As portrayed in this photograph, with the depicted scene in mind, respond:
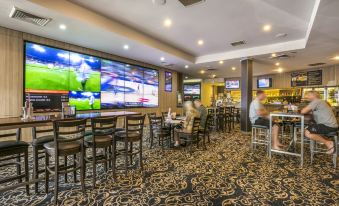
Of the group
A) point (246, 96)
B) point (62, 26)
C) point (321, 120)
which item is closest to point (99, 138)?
point (62, 26)

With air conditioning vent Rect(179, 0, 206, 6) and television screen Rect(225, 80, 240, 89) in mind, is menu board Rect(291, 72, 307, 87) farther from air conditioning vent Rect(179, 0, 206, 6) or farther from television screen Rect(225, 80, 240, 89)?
air conditioning vent Rect(179, 0, 206, 6)

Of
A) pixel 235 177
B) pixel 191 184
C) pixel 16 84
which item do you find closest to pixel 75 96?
pixel 16 84

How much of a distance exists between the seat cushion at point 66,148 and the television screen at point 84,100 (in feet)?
13.8

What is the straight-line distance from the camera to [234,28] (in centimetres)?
560

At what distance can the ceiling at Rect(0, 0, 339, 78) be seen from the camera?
13.6 feet

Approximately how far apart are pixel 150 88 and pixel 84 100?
154 inches

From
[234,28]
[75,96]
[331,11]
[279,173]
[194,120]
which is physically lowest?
[279,173]

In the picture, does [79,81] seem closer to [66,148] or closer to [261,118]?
[66,148]

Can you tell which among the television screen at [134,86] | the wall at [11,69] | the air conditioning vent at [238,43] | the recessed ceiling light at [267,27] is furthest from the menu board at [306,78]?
the wall at [11,69]

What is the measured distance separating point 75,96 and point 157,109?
4.79m

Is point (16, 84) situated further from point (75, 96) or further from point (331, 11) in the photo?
point (331, 11)

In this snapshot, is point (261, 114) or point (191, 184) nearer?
point (191, 184)

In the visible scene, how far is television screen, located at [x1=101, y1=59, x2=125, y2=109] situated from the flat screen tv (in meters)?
9.78

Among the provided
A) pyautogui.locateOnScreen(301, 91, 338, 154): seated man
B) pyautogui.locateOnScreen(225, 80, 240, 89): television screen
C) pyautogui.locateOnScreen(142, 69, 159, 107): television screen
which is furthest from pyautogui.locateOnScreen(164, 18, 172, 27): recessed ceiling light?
pyautogui.locateOnScreen(225, 80, 240, 89): television screen
